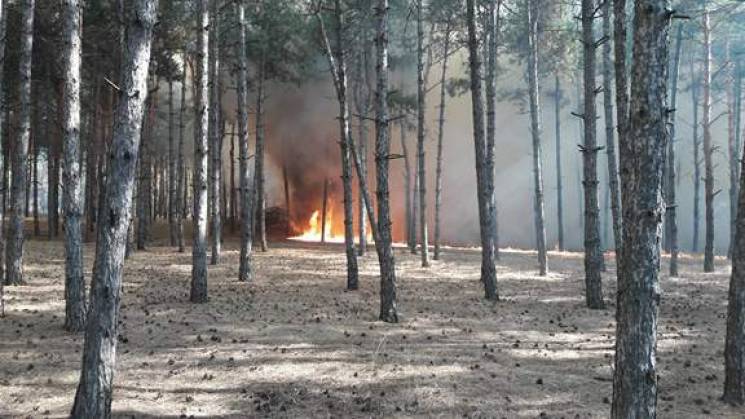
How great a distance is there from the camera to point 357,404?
7375 mm

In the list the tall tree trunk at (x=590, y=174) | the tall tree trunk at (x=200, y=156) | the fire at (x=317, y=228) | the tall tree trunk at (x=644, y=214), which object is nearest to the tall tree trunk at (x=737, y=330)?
the tall tree trunk at (x=644, y=214)

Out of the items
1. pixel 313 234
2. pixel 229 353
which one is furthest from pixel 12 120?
pixel 229 353

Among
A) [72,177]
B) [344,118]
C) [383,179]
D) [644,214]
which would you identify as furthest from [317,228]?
[644,214]

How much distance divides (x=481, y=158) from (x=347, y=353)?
798 centimetres

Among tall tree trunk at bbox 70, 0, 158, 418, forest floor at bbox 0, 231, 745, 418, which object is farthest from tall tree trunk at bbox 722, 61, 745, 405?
tall tree trunk at bbox 70, 0, 158, 418

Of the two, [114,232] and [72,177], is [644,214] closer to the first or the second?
[114,232]

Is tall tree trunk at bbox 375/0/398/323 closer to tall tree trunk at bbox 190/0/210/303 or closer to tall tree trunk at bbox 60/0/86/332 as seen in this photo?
tall tree trunk at bbox 190/0/210/303

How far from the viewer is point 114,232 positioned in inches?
248

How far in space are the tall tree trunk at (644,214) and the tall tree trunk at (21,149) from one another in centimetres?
1394

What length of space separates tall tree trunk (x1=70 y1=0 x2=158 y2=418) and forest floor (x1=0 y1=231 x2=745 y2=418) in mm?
843

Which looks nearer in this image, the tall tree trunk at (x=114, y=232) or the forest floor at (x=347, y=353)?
the tall tree trunk at (x=114, y=232)

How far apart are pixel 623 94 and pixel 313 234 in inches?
1344

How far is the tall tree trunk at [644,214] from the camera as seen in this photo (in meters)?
5.64

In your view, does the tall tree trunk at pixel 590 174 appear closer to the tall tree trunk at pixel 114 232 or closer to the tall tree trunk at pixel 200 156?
the tall tree trunk at pixel 200 156
